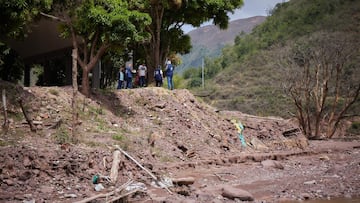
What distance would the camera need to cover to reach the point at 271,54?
187 feet

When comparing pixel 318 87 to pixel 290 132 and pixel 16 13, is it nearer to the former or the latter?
pixel 290 132

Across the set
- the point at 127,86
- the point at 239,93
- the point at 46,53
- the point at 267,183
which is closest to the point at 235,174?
the point at 267,183

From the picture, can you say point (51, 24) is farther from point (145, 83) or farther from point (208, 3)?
point (208, 3)

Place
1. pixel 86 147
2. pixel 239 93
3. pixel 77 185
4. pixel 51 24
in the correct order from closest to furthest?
pixel 77 185
pixel 86 147
pixel 51 24
pixel 239 93

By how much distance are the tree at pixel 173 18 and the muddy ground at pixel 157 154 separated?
3430 mm

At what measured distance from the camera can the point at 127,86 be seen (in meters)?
22.6

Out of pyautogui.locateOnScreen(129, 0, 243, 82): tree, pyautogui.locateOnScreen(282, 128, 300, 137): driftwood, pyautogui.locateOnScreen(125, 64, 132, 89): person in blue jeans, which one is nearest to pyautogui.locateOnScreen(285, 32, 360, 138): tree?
pyautogui.locateOnScreen(282, 128, 300, 137): driftwood

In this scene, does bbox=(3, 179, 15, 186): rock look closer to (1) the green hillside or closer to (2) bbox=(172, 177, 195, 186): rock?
(2) bbox=(172, 177, 195, 186): rock

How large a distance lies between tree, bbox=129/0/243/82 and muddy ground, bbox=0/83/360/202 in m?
3.43

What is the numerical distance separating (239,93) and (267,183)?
41350 millimetres

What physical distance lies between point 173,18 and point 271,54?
1369 inches

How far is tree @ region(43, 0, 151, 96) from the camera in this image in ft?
55.8

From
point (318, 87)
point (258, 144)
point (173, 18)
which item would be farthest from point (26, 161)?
point (318, 87)

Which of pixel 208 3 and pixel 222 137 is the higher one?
pixel 208 3
